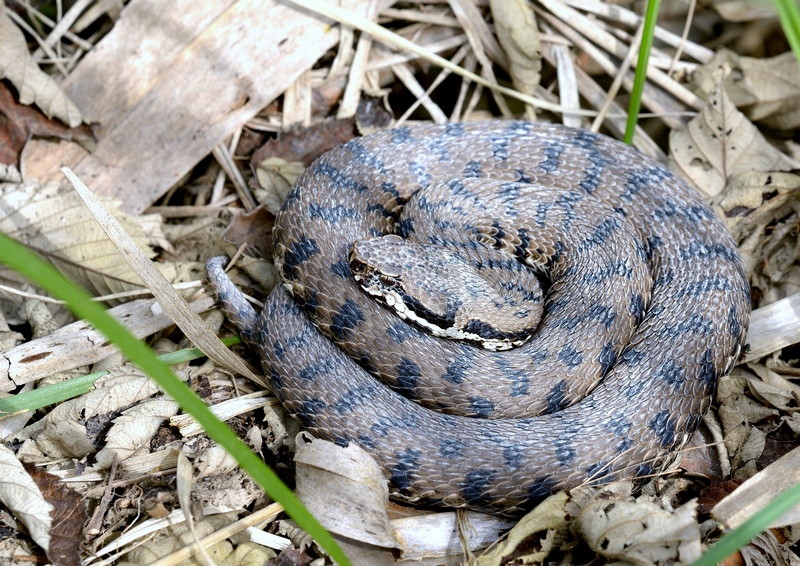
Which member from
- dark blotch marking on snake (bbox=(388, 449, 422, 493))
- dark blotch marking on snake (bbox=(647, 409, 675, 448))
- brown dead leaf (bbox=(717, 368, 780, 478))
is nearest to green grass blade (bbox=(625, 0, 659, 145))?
brown dead leaf (bbox=(717, 368, 780, 478))

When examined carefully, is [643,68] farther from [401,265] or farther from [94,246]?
[94,246]

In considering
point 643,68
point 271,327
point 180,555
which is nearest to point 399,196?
point 271,327

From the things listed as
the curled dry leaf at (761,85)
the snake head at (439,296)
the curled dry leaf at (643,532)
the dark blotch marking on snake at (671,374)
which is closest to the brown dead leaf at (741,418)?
the dark blotch marking on snake at (671,374)

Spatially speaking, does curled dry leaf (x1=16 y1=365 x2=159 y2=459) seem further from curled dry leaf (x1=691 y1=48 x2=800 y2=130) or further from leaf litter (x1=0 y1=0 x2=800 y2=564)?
curled dry leaf (x1=691 y1=48 x2=800 y2=130)

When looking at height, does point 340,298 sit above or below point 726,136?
below

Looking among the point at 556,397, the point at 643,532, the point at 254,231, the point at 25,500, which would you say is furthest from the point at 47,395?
the point at 643,532

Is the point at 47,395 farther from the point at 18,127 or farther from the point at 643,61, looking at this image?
the point at 643,61

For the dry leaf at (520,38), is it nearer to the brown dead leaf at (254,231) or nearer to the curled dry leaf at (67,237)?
the brown dead leaf at (254,231)
